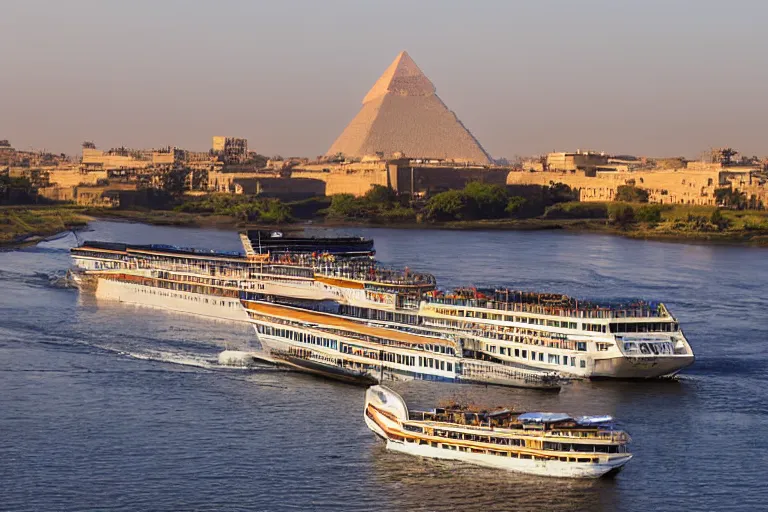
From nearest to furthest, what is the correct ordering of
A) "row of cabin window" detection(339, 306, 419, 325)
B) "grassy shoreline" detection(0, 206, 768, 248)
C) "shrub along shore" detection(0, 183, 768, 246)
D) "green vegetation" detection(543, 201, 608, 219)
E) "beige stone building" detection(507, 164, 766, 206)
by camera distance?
"row of cabin window" detection(339, 306, 419, 325) → "grassy shoreline" detection(0, 206, 768, 248) → "shrub along shore" detection(0, 183, 768, 246) → "green vegetation" detection(543, 201, 608, 219) → "beige stone building" detection(507, 164, 766, 206)

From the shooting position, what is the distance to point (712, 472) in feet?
71.7

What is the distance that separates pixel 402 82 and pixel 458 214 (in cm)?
8738

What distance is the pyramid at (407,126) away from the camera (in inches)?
6265

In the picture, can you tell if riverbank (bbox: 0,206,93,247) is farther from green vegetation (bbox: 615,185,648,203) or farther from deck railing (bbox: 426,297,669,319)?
deck railing (bbox: 426,297,669,319)

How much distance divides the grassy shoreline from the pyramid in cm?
6856

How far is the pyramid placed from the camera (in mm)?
159125

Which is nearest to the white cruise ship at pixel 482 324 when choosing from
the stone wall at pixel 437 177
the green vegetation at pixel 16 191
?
the green vegetation at pixel 16 191

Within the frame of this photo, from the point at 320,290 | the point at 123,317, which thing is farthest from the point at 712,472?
the point at 123,317

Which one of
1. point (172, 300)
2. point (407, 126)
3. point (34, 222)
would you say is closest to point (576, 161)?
point (34, 222)

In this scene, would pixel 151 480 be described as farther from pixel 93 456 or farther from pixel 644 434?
pixel 644 434

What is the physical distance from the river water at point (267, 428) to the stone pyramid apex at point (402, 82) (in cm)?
13162

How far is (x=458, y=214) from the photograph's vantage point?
85375 mm

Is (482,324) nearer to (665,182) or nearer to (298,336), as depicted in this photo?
(298,336)

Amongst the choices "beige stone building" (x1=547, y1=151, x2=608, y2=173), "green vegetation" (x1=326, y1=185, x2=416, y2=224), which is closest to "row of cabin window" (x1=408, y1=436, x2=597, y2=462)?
"green vegetation" (x1=326, y1=185, x2=416, y2=224)
